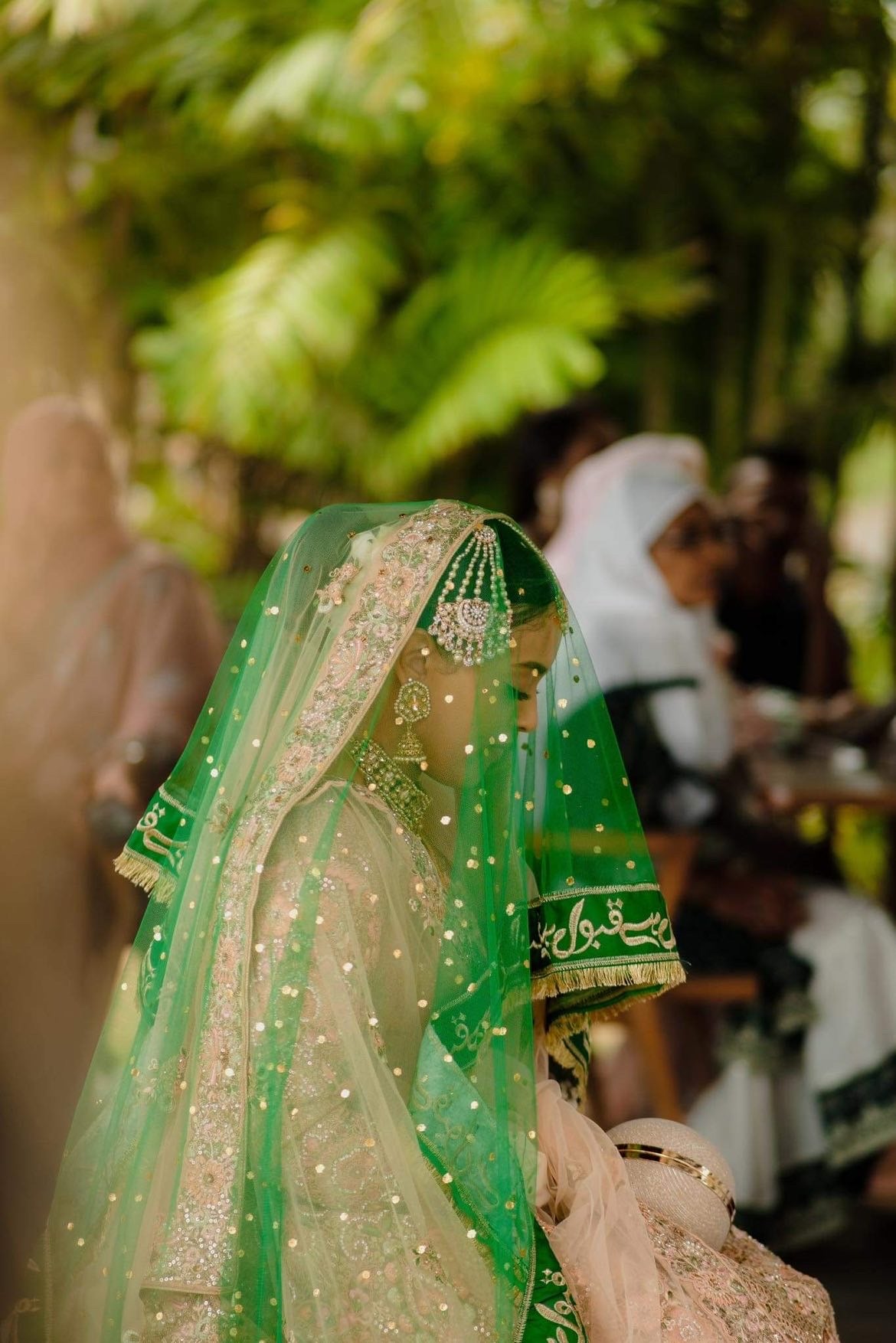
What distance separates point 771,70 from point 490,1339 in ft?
18.7

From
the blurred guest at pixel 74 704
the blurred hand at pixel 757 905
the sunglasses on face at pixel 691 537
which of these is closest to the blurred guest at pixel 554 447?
the sunglasses on face at pixel 691 537

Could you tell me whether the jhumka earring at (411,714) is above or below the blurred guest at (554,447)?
below

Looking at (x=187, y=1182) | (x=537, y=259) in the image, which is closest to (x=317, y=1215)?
(x=187, y=1182)

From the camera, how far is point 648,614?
3.48m

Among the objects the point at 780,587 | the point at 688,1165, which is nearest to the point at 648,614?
the point at 780,587

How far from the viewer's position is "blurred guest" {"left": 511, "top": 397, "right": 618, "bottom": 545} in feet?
15.3

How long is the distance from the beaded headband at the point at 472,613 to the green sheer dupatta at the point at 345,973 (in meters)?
0.01

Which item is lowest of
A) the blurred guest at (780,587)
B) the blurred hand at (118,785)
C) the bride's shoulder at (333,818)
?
the bride's shoulder at (333,818)

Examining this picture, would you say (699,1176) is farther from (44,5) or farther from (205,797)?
(44,5)

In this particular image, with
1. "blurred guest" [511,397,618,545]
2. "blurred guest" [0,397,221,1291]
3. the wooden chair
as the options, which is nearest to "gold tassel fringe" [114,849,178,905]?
"blurred guest" [0,397,221,1291]

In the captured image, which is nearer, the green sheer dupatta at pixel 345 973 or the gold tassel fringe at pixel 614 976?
the green sheer dupatta at pixel 345 973

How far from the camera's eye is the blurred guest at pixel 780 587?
4.88 meters

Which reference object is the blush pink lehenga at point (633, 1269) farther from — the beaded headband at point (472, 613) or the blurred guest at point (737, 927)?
the blurred guest at point (737, 927)

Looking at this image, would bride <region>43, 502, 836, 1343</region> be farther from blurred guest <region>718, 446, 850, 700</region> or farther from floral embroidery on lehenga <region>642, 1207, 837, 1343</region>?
blurred guest <region>718, 446, 850, 700</region>
